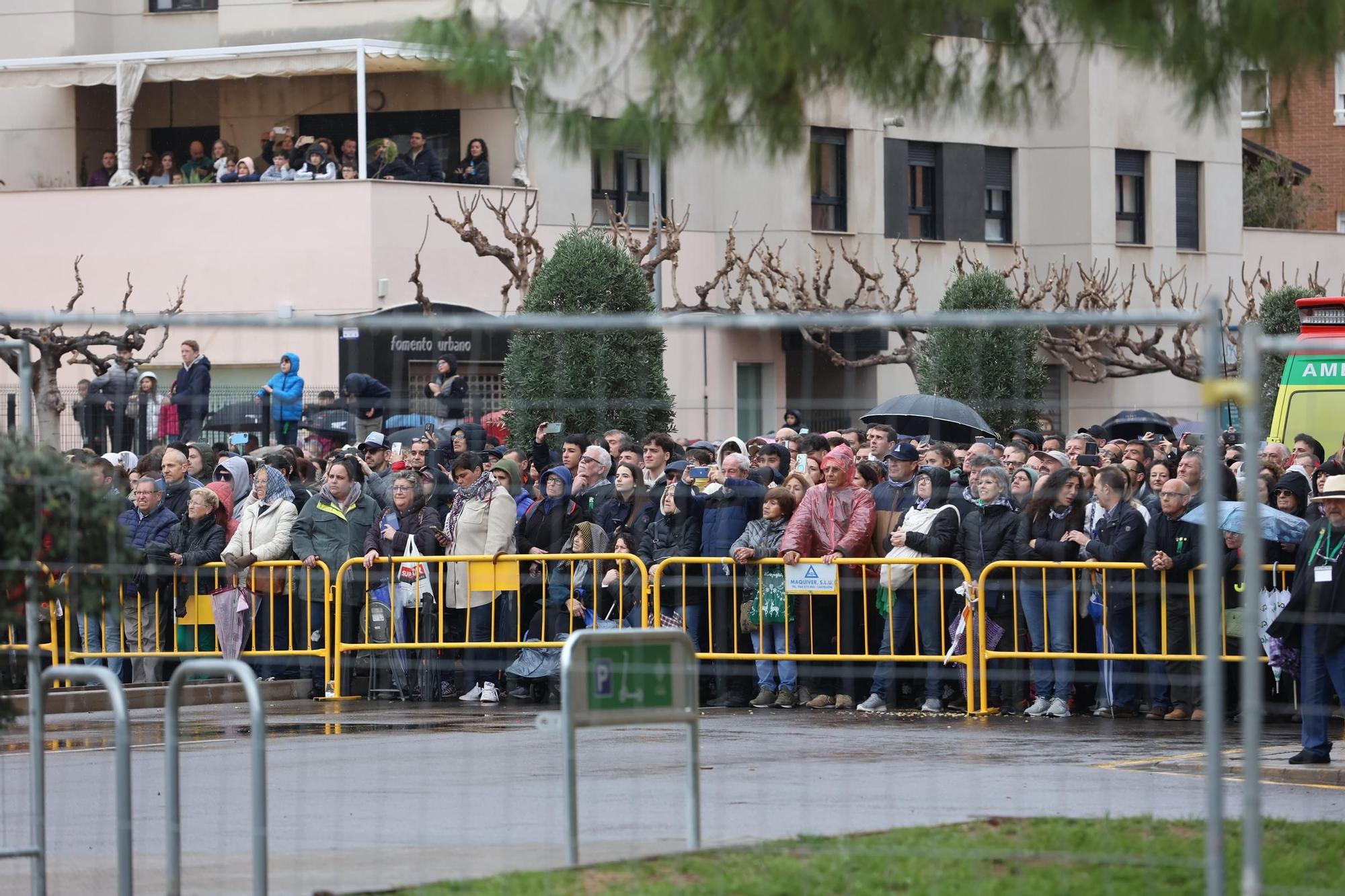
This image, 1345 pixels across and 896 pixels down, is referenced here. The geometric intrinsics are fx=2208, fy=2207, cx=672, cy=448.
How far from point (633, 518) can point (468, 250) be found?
70.6 feet

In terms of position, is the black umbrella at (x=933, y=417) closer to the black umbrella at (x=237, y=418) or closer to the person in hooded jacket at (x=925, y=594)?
the person in hooded jacket at (x=925, y=594)

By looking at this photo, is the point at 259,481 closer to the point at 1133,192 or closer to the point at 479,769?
the point at 479,769

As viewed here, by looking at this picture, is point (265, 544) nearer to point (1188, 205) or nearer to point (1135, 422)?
point (1135, 422)

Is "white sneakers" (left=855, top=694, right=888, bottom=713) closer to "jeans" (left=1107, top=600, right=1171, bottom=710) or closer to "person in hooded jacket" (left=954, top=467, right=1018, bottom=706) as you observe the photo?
"person in hooded jacket" (left=954, top=467, right=1018, bottom=706)

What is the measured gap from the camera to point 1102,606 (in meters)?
15.3

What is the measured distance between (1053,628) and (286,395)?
19.3 feet

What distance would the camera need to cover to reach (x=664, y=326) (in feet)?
22.5

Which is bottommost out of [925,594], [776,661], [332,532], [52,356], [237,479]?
[776,661]

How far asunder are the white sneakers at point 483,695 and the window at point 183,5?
24532mm

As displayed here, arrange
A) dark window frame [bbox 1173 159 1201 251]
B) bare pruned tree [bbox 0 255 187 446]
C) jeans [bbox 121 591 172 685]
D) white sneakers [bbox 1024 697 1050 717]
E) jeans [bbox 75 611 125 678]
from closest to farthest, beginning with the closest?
bare pruned tree [bbox 0 255 187 446] < white sneakers [bbox 1024 697 1050 717] < jeans [bbox 121 591 172 685] < jeans [bbox 75 611 125 678] < dark window frame [bbox 1173 159 1201 251]

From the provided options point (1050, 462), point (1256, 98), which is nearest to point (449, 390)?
point (1256, 98)

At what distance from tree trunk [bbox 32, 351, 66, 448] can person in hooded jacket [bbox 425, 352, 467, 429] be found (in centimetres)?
165

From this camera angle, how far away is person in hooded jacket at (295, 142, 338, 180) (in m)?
36.3

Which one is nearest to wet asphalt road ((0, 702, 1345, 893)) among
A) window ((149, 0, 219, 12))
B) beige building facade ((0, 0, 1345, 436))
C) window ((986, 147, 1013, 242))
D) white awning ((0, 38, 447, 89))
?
beige building facade ((0, 0, 1345, 436))
